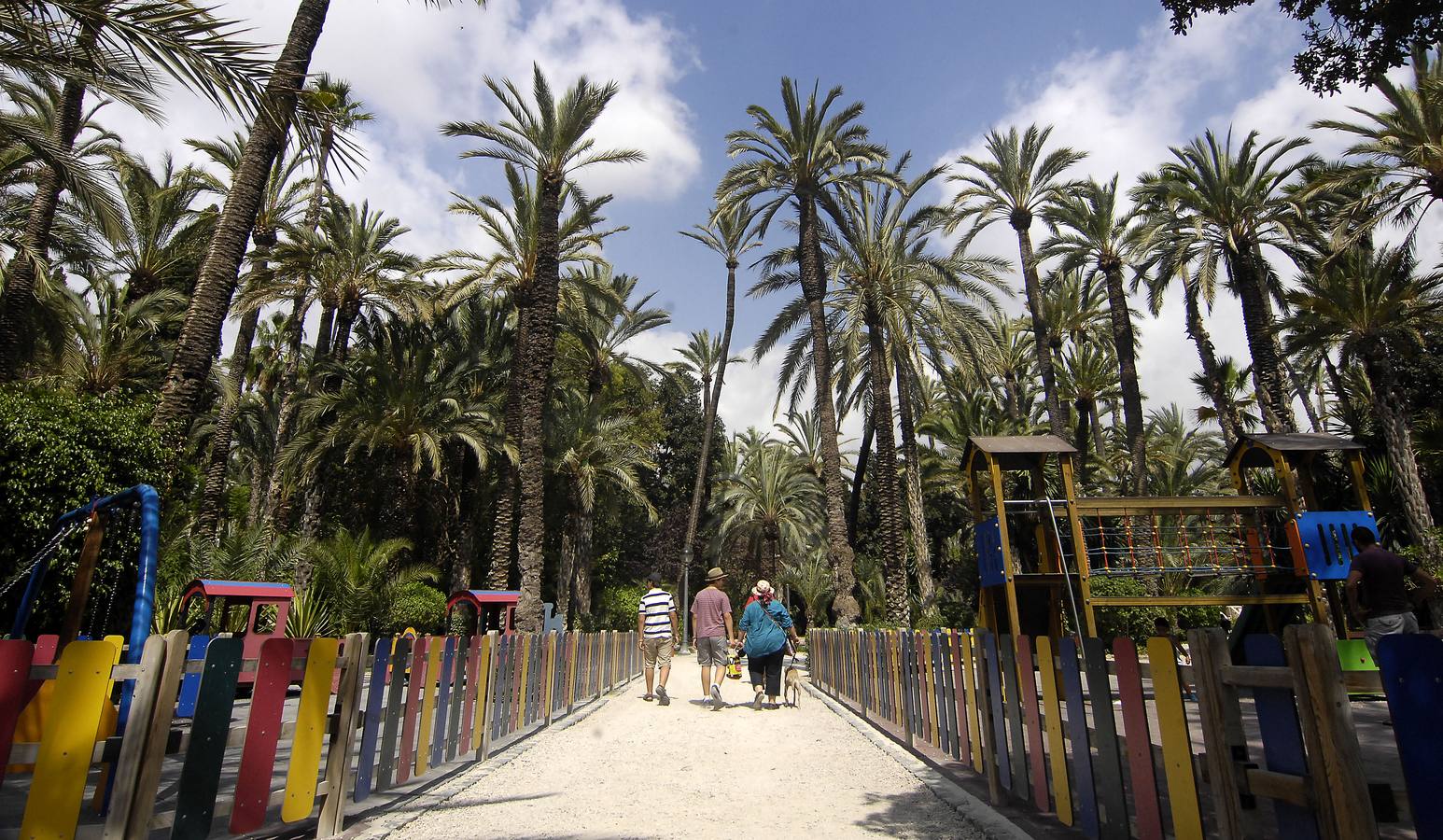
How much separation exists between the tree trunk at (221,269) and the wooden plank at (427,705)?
612 cm

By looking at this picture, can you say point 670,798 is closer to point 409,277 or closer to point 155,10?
point 155,10

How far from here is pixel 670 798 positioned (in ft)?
16.2

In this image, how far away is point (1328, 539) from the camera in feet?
33.1

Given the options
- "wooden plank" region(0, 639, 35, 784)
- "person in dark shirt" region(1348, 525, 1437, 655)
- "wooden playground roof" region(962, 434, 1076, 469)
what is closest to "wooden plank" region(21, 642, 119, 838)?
"wooden plank" region(0, 639, 35, 784)

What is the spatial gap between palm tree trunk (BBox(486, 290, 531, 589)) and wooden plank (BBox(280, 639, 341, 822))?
15.5m

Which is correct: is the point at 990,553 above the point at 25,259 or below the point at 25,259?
below

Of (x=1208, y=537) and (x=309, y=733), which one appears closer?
(x=309, y=733)

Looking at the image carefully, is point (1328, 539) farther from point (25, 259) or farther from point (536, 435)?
point (25, 259)

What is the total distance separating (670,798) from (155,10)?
5.90 metres

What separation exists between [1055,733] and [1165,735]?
907 mm

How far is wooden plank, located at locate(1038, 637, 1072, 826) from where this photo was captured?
391 centimetres

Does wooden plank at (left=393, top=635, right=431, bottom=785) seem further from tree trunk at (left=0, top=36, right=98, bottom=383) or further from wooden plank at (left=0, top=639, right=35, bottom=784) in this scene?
tree trunk at (left=0, top=36, right=98, bottom=383)

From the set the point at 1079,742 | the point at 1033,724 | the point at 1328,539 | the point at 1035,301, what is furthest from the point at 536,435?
the point at 1035,301

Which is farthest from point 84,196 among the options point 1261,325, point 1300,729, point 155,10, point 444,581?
point 1261,325
